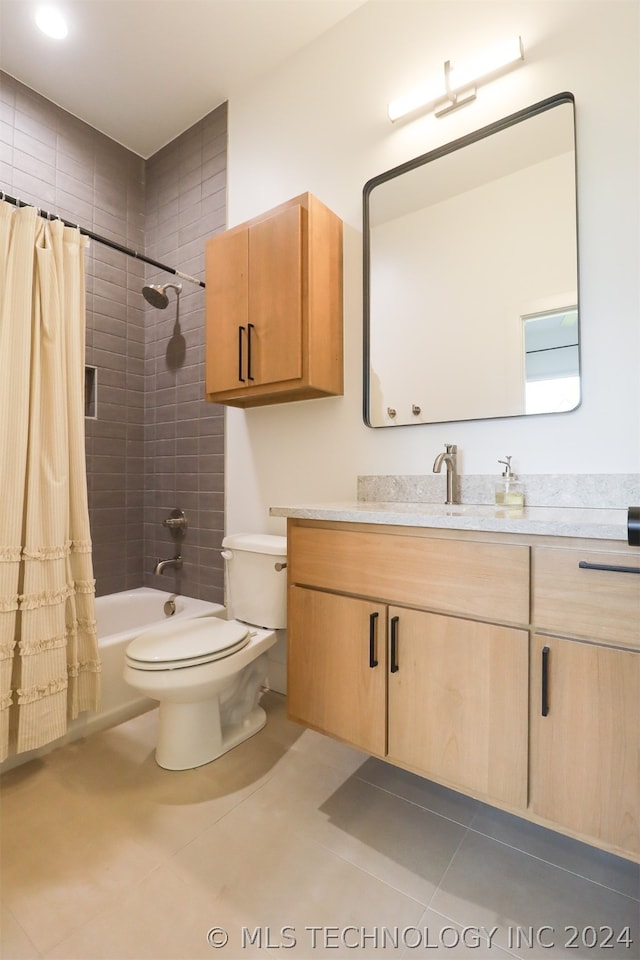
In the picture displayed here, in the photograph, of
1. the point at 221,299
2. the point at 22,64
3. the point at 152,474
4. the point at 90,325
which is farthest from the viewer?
the point at 152,474

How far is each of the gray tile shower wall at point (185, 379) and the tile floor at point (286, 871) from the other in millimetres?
1029

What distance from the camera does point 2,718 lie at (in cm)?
146

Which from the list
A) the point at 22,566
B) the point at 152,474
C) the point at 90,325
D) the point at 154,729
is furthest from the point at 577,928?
the point at 90,325

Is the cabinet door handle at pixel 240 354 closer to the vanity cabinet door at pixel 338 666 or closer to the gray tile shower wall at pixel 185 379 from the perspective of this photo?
the gray tile shower wall at pixel 185 379

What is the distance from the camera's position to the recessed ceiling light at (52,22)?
1904 mm

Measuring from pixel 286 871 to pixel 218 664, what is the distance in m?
0.60

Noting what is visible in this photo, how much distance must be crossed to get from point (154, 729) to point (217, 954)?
0.97m

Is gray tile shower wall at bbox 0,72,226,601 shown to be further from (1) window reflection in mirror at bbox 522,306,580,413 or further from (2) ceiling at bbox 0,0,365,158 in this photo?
(1) window reflection in mirror at bbox 522,306,580,413

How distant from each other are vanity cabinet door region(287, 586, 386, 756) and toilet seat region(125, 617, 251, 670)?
0.30 m

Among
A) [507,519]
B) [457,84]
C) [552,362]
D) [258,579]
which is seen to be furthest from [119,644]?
[457,84]

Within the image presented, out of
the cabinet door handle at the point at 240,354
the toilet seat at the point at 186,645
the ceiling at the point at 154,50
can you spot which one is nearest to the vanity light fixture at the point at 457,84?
the ceiling at the point at 154,50

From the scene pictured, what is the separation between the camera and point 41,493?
5.18ft

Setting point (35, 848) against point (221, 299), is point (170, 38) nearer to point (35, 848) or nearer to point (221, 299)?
point (221, 299)

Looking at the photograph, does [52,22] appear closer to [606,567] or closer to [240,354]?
[240,354]
